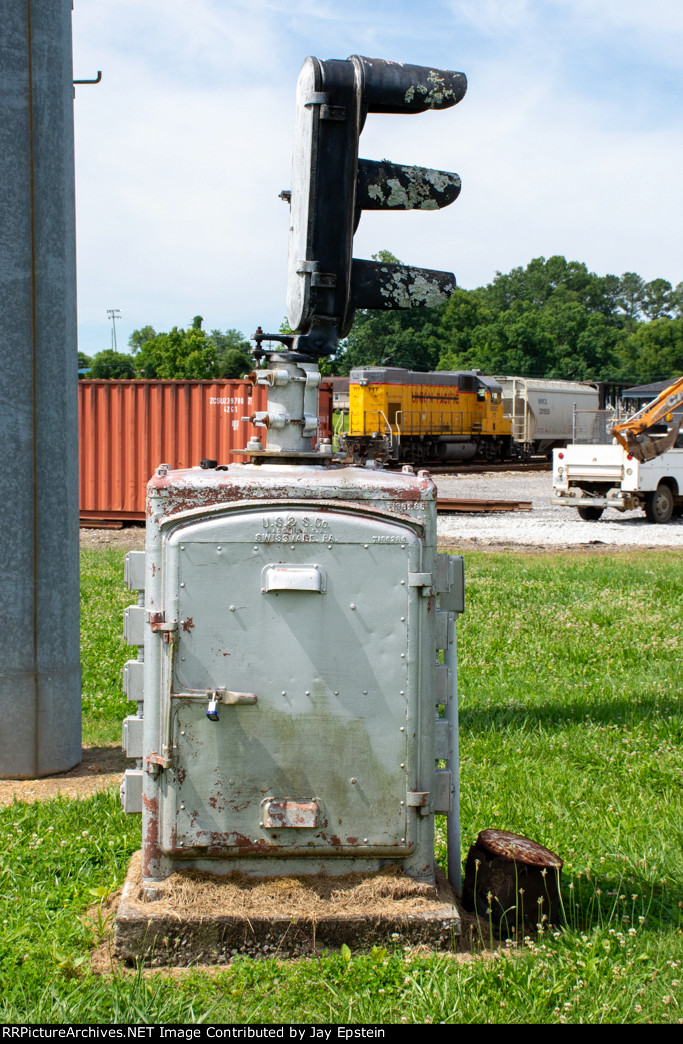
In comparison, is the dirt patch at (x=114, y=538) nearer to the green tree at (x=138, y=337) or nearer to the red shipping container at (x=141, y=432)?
the red shipping container at (x=141, y=432)

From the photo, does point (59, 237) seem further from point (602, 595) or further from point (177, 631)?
point (602, 595)

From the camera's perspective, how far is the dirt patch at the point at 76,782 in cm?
545

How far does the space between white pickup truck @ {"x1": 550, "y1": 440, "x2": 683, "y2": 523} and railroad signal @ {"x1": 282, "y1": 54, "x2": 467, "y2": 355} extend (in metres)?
16.7

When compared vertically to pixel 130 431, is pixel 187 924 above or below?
below

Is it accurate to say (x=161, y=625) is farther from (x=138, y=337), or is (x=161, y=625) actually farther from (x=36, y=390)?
(x=138, y=337)

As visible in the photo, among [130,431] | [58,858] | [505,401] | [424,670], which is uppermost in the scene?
[505,401]

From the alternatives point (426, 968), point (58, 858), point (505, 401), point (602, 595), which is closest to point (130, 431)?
point (602, 595)

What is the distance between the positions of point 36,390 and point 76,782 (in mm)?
2274

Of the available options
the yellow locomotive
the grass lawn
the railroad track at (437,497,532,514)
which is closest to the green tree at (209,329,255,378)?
the yellow locomotive

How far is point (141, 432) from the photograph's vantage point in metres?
20.1

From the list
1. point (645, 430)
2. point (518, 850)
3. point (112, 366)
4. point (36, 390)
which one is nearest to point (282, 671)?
point (518, 850)

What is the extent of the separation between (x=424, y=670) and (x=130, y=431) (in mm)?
17349

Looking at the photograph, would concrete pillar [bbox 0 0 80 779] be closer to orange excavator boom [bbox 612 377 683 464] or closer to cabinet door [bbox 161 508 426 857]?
cabinet door [bbox 161 508 426 857]

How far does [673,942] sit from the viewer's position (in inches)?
140
